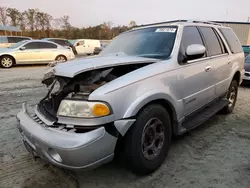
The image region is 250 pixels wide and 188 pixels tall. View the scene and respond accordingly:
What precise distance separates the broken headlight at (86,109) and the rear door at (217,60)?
2196mm

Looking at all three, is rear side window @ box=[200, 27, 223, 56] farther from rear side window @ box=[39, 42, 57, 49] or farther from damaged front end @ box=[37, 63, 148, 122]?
rear side window @ box=[39, 42, 57, 49]

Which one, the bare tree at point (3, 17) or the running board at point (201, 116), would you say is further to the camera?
the bare tree at point (3, 17)

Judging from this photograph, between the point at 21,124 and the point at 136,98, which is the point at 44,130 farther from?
the point at 136,98

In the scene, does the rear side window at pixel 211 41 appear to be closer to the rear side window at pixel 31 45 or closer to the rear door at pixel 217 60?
the rear door at pixel 217 60

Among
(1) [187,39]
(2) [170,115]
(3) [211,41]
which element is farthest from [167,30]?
(2) [170,115]

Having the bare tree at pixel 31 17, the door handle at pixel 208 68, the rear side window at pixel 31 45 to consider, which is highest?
the bare tree at pixel 31 17

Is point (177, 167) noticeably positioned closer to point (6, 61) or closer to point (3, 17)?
point (6, 61)

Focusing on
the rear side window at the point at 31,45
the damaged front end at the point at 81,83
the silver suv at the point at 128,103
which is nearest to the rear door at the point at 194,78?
the silver suv at the point at 128,103

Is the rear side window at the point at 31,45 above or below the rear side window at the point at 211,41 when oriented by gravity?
below

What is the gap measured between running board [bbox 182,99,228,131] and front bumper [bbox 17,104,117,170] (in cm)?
138

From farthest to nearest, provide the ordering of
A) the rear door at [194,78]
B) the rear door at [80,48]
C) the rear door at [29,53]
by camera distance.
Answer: the rear door at [80,48], the rear door at [29,53], the rear door at [194,78]

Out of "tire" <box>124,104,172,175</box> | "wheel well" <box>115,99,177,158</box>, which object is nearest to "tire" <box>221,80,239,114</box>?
"wheel well" <box>115,99,177,158</box>

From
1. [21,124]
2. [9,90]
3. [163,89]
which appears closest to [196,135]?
[163,89]

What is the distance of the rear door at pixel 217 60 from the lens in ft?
12.1
